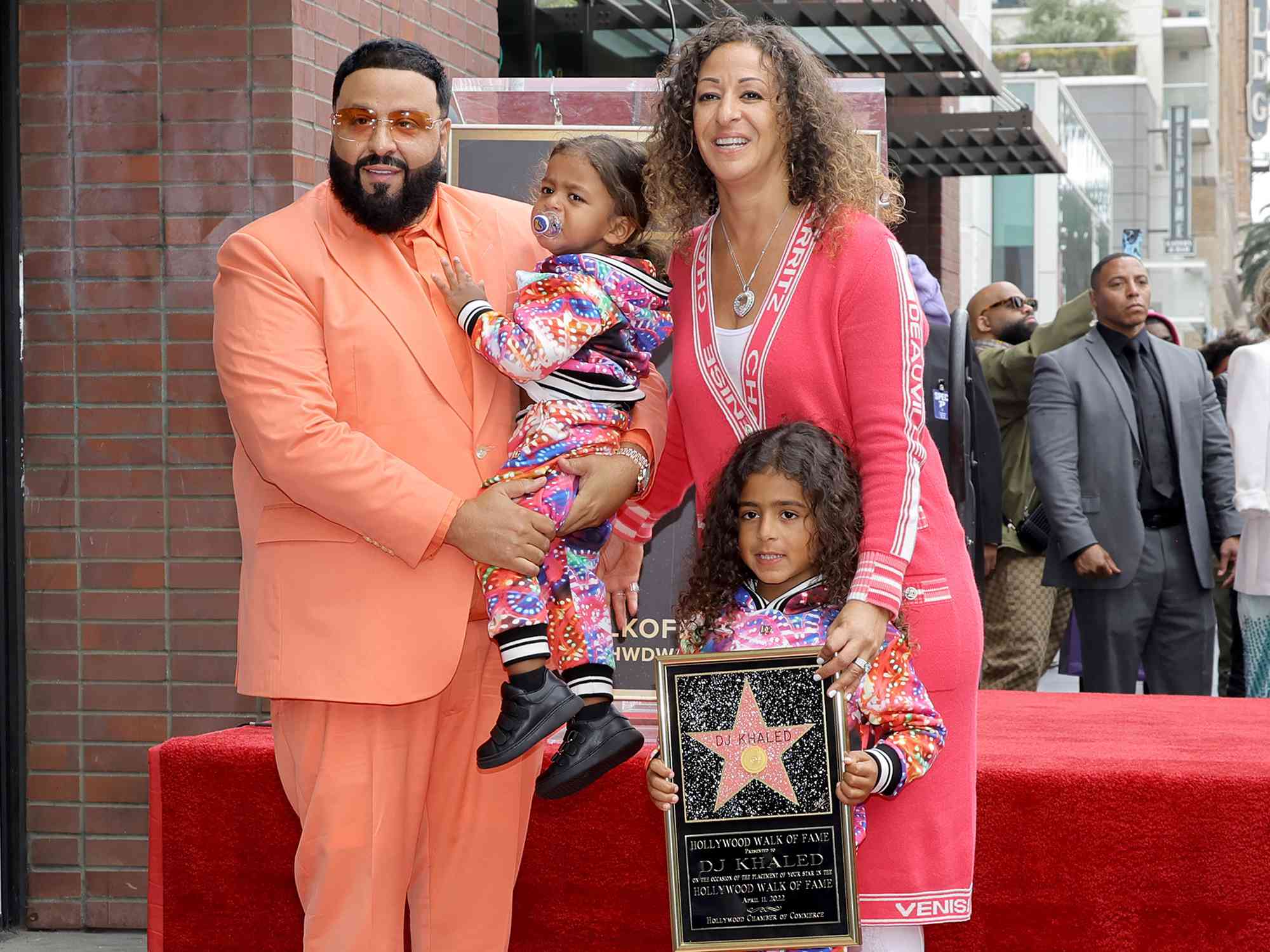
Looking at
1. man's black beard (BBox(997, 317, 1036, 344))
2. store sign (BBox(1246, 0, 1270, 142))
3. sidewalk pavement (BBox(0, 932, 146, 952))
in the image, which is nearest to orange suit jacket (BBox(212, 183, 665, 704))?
sidewalk pavement (BBox(0, 932, 146, 952))

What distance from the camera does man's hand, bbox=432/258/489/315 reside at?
3.10 metres

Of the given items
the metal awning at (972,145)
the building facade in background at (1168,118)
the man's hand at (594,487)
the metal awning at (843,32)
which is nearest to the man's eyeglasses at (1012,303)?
the metal awning at (843,32)

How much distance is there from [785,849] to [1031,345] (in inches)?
212

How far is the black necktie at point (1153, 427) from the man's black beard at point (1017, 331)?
6.67ft

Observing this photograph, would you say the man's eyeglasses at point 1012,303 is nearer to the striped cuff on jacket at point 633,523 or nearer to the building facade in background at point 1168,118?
the striped cuff on jacket at point 633,523

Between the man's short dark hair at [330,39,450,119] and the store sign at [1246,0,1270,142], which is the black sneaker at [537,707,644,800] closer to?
the man's short dark hair at [330,39,450,119]

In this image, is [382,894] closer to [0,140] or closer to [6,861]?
[6,861]

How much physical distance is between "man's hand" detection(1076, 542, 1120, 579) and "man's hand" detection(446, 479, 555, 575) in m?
3.86

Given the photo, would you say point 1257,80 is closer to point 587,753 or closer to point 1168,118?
point 1168,118

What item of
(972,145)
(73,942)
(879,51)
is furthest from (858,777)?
(972,145)

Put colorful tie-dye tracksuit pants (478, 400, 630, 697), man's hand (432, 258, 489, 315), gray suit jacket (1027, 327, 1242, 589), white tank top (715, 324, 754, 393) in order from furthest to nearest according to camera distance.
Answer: gray suit jacket (1027, 327, 1242, 589)
man's hand (432, 258, 489, 315)
colorful tie-dye tracksuit pants (478, 400, 630, 697)
white tank top (715, 324, 754, 393)

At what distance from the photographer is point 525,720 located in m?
2.92

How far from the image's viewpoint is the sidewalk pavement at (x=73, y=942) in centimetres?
489

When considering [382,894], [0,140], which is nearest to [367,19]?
[0,140]
